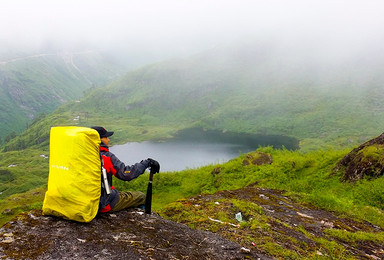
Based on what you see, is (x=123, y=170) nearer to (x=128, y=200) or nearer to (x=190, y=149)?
(x=128, y=200)

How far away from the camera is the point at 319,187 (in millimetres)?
17125

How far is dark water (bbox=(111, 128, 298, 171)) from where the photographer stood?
422 feet

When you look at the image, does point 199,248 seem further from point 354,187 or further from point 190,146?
point 190,146

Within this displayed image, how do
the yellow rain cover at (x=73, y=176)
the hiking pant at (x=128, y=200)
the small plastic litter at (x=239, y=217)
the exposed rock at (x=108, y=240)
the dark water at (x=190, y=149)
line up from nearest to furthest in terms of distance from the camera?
the exposed rock at (x=108, y=240), the yellow rain cover at (x=73, y=176), the hiking pant at (x=128, y=200), the small plastic litter at (x=239, y=217), the dark water at (x=190, y=149)

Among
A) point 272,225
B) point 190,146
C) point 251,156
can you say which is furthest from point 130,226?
point 190,146

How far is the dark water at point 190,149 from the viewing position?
422 ft

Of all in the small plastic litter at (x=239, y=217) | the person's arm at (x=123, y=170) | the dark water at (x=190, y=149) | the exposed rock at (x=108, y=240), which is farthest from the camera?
the dark water at (x=190, y=149)

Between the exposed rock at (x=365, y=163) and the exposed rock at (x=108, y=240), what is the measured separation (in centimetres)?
1293

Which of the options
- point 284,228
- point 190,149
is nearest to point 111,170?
point 284,228

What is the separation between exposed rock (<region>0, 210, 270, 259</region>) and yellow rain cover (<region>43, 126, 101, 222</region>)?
1.28ft

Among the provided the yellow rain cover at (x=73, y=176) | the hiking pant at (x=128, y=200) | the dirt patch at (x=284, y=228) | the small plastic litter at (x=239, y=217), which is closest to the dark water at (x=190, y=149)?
the dirt patch at (x=284, y=228)

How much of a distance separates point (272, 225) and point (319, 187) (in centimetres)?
1054

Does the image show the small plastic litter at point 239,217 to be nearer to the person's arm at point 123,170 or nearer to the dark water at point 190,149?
the person's arm at point 123,170

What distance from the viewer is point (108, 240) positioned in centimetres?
585
